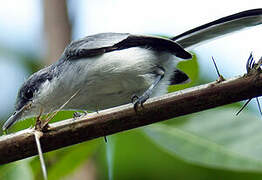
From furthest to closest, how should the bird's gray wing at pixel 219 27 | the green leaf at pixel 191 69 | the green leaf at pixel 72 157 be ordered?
1. the green leaf at pixel 191 69
2. the bird's gray wing at pixel 219 27
3. the green leaf at pixel 72 157

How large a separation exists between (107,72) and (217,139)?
3.59 ft

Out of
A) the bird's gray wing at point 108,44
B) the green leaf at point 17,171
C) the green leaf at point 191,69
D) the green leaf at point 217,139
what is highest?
the bird's gray wing at point 108,44

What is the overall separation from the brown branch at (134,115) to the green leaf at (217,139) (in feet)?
2.11

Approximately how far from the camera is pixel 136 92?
3420 mm

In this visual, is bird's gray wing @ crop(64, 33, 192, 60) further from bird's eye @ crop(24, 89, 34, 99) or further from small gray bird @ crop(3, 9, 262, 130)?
bird's eye @ crop(24, 89, 34, 99)

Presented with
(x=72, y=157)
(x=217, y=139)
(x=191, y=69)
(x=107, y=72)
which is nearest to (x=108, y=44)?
(x=107, y=72)

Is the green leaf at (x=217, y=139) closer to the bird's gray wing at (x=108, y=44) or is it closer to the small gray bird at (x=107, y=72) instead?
the small gray bird at (x=107, y=72)

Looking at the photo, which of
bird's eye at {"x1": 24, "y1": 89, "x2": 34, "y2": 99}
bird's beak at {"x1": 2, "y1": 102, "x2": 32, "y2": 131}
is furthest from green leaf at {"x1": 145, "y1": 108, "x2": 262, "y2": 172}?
bird's eye at {"x1": 24, "y1": 89, "x2": 34, "y2": 99}

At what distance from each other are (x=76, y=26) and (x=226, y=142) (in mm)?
1948

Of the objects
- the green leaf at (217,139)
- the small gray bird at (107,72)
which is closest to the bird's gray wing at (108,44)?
the small gray bird at (107,72)

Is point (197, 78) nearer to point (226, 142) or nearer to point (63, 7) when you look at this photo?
point (226, 142)

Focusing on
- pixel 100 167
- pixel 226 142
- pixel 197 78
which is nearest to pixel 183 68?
pixel 197 78

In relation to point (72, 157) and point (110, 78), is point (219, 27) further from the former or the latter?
point (72, 157)

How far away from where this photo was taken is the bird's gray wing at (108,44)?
3352 mm
